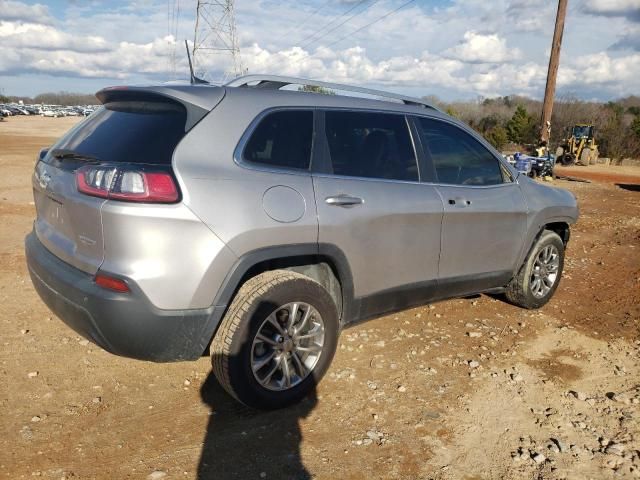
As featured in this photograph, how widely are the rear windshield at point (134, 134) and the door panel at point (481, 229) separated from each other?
1958mm

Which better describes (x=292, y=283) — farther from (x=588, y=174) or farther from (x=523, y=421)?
(x=588, y=174)

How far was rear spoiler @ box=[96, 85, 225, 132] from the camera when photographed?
9.38 feet

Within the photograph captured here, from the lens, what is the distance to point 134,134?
289cm

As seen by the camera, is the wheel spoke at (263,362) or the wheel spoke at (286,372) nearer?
the wheel spoke at (263,362)

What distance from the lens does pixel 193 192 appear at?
2676 mm

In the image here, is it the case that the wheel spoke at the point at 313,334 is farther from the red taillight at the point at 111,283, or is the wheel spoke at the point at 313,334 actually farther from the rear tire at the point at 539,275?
the rear tire at the point at 539,275

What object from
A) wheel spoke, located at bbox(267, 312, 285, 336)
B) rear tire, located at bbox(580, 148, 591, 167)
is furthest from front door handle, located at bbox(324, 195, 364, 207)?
rear tire, located at bbox(580, 148, 591, 167)

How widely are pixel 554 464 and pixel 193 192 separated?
2324 millimetres

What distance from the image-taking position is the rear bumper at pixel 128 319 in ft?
8.67

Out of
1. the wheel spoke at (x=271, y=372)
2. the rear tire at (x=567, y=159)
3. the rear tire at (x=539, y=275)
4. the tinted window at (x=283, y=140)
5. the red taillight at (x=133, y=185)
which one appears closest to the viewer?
the red taillight at (x=133, y=185)

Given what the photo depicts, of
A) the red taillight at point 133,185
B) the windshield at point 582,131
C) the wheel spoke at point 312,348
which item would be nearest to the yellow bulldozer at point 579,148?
the windshield at point 582,131

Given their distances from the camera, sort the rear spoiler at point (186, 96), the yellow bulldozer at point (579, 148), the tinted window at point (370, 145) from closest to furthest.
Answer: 1. the rear spoiler at point (186, 96)
2. the tinted window at point (370, 145)
3. the yellow bulldozer at point (579, 148)

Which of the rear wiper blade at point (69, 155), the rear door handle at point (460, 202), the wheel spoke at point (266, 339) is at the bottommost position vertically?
the wheel spoke at point (266, 339)

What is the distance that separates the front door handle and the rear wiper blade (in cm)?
129
